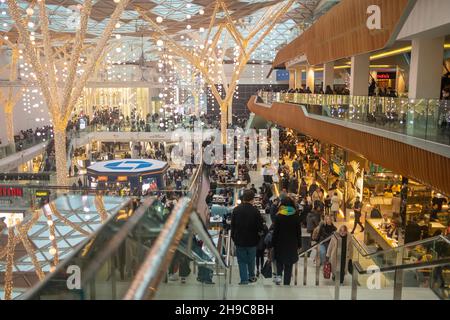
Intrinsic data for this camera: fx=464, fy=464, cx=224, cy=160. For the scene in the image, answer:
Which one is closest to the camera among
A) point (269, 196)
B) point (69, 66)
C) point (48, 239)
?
point (48, 239)

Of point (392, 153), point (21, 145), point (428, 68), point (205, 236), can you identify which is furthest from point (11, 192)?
point (428, 68)

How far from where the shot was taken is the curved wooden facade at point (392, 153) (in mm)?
8438

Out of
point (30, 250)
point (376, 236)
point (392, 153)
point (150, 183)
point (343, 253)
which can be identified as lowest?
point (376, 236)

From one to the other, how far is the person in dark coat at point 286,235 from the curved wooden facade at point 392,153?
3.41 meters

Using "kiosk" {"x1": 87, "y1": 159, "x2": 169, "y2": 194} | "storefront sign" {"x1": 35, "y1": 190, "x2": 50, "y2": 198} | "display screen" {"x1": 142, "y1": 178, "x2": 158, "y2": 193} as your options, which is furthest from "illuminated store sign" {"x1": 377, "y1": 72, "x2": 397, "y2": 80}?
"storefront sign" {"x1": 35, "y1": 190, "x2": 50, "y2": 198}

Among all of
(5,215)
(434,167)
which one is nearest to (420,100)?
(434,167)

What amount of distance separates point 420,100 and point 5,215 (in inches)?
537

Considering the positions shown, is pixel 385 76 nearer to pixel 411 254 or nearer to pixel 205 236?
pixel 411 254

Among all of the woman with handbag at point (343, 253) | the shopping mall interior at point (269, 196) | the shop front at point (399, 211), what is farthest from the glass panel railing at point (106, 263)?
the shop front at point (399, 211)

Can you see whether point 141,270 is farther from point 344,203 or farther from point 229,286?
point 344,203

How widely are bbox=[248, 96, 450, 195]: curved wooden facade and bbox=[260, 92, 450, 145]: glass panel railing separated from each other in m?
0.32

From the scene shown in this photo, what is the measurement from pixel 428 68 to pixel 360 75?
5673mm

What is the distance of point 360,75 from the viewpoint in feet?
57.7

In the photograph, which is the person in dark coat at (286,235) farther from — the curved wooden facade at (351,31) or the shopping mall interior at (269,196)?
the curved wooden facade at (351,31)
